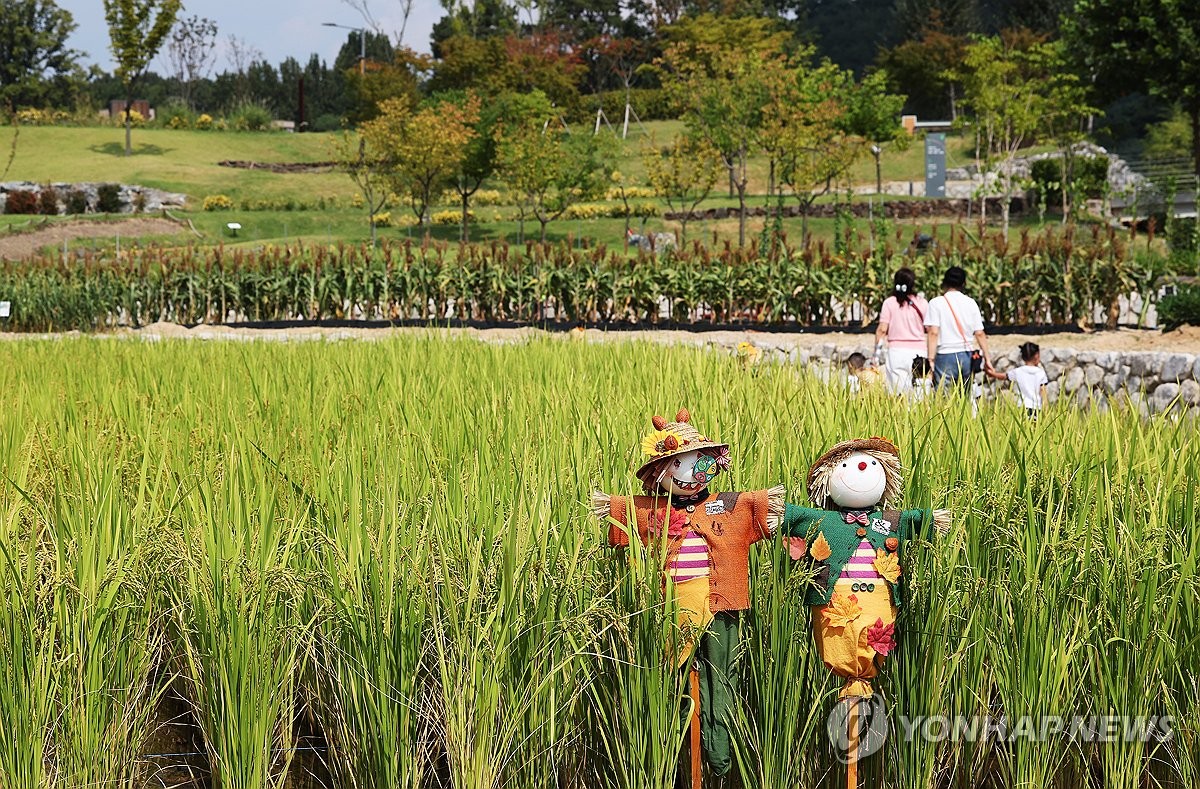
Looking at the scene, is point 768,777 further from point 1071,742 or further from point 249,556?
point 249,556

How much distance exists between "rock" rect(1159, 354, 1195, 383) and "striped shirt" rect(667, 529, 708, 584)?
26.7 feet

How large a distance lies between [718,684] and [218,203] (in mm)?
39011

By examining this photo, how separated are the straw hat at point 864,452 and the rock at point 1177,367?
779 cm

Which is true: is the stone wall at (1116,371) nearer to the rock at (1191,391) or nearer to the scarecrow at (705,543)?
the rock at (1191,391)

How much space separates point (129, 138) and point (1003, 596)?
158 ft

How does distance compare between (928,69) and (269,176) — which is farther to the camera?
(928,69)

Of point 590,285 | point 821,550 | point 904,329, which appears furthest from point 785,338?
point 821,550

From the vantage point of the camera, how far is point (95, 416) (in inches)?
210

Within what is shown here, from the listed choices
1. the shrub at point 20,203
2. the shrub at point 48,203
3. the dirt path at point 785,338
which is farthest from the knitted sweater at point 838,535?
the shrub at point 20,203

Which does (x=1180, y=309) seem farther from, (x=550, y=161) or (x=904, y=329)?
(x=550, y=161)

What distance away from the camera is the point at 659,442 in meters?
3.07

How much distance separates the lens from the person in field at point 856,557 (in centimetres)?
300

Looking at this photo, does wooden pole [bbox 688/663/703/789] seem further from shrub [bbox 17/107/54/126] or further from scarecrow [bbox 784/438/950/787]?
shrub [bbox 17/107/54/126]

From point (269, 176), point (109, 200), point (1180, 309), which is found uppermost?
point (269, 176)
